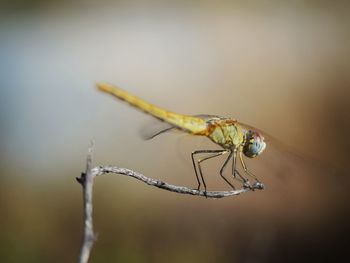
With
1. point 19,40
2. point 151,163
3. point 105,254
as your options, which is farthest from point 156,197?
point 19,40

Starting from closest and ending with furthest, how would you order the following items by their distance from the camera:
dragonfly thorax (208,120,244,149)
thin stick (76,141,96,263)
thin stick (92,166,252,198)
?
thin stick (76,141,96,263), thin stick (92,166,252,198), dragonfly thorax (208,120,244,149)

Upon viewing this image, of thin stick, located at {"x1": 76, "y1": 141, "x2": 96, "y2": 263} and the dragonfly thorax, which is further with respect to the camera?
the dragonfly thorax

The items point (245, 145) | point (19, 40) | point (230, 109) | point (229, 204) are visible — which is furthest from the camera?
point (19, 40)

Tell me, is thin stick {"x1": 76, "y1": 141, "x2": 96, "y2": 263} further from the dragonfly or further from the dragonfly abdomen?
the dragonfly

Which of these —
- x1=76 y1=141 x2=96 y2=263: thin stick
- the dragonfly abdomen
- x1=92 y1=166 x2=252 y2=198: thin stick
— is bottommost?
x1=76 y1=141 x2=96 y2=263: thin stick

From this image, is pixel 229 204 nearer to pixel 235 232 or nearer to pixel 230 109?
pixel 235 232

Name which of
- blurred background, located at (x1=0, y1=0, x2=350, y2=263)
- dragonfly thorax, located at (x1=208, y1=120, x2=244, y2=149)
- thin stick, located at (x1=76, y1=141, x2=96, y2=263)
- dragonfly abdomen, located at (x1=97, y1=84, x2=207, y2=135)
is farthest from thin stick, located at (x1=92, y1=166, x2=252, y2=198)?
blurred background, located at (x1=0, y1=0, x2=350, y2=263)

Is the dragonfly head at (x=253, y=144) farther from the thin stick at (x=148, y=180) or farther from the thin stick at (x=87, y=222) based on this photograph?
the thin stick at (x=87, y=222)
